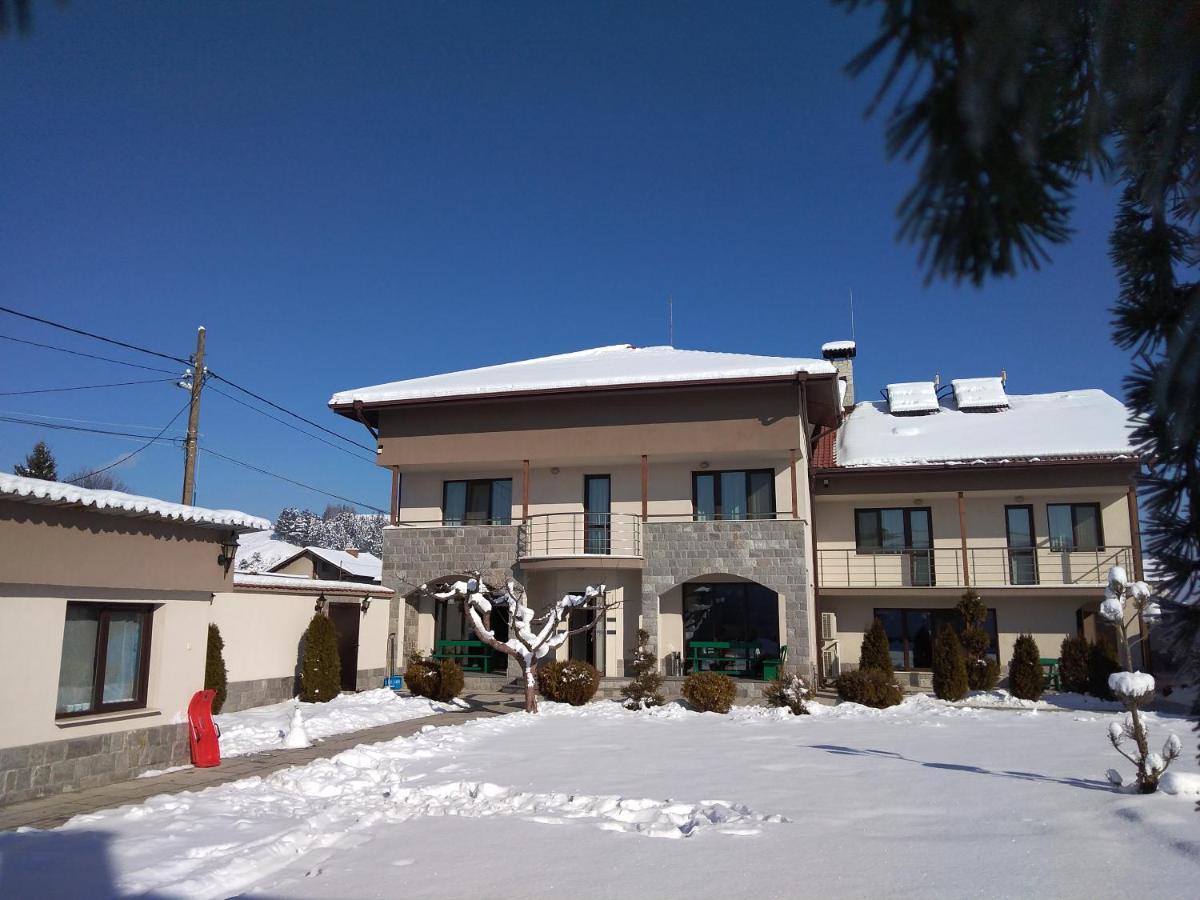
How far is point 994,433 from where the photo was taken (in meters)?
23.6

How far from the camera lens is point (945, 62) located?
4.02 feet

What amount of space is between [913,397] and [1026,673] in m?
10.6

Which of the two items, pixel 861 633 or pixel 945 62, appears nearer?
pixel 945 62

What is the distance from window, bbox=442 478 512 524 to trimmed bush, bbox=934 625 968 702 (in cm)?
1102

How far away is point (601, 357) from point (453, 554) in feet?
27.9

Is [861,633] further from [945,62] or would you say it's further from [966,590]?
[945,62]

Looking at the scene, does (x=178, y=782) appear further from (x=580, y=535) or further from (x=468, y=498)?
(x=468, y=498)

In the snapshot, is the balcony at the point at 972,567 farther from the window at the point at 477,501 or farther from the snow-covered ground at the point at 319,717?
the snow-covered ground at the point at 319,717

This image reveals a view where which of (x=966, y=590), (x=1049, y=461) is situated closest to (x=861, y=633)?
(x=966, y=590)

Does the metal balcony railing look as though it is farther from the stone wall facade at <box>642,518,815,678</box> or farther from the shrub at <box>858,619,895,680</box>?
the shrub at <box>858,619,895,680</box>

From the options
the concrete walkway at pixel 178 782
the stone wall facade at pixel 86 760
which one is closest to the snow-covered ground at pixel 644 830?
the concrete walkway at pixel 178 782

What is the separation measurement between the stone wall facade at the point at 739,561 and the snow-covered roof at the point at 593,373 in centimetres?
355

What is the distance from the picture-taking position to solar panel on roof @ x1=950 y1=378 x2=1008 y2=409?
1018 inches

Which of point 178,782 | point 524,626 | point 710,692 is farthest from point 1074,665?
point 178,782
